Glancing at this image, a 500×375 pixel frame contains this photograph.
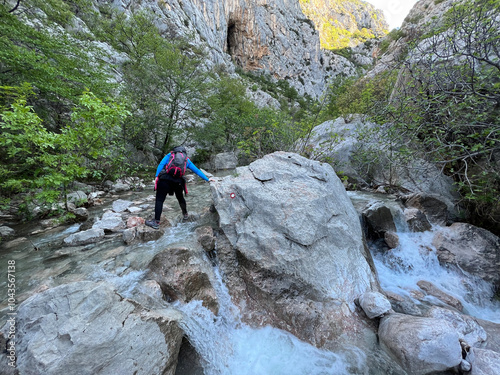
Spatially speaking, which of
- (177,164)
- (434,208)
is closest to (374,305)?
(177,164)

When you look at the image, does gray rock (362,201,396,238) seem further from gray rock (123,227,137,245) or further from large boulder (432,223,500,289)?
gray rock (123,227,137,245)

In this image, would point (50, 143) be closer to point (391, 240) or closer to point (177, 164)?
point (177, 164)

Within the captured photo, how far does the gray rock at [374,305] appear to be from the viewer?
10.5 ft

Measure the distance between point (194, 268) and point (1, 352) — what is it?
2033 mm

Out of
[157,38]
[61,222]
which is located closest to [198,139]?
[157,38]

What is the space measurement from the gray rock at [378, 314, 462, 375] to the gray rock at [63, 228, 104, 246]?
5.46 metres

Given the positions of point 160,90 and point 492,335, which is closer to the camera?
point 492,335

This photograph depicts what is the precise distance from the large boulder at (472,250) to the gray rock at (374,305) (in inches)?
122

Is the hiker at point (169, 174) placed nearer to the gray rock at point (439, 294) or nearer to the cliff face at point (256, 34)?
the gray rock at point (439, 294)

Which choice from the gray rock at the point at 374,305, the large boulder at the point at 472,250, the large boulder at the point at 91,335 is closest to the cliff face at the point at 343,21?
the large boulder at the point at 472,250

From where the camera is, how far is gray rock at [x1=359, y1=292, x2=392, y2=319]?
3188 mm

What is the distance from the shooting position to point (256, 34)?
46.7 meters

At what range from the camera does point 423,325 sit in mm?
2732

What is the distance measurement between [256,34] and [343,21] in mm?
76119
